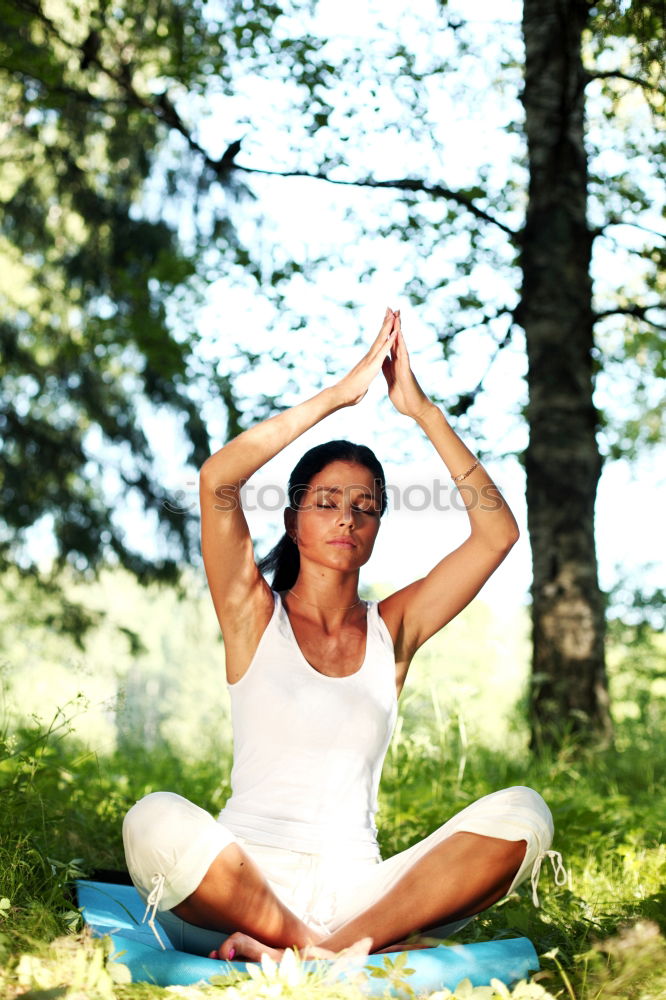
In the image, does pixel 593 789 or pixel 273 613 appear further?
pixel 593 789

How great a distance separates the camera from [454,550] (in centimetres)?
264

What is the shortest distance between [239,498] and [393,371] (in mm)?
633

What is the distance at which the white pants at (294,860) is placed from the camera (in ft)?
6.61

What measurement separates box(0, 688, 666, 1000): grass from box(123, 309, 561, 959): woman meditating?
0.22 metres

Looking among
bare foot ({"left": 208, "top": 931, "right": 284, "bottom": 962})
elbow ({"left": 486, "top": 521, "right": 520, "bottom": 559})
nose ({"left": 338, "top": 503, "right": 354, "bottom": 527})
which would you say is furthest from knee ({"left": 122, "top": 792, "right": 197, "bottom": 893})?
elbow ({"left": 486, "top": 521, "right": 520, "bottom": 559})

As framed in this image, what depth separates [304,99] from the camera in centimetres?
556

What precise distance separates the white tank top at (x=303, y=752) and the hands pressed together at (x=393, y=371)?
2.30 feet

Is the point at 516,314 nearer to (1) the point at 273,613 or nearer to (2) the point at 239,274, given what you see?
(2) the point at 239,274

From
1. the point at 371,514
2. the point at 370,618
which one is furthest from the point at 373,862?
the point at 371,514

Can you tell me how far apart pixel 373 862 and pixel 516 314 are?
Answer: 3.90m

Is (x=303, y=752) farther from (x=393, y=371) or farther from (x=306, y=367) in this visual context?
(x=306, y=367)

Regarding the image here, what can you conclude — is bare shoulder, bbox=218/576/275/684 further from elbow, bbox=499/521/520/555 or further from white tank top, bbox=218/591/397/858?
elbow, bbox=499/521/520/555

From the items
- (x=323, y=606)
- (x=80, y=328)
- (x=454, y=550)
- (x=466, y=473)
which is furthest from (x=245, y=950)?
(x=80, y=328)

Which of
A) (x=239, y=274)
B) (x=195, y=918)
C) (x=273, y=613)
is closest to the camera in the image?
(x=195, y=918)
